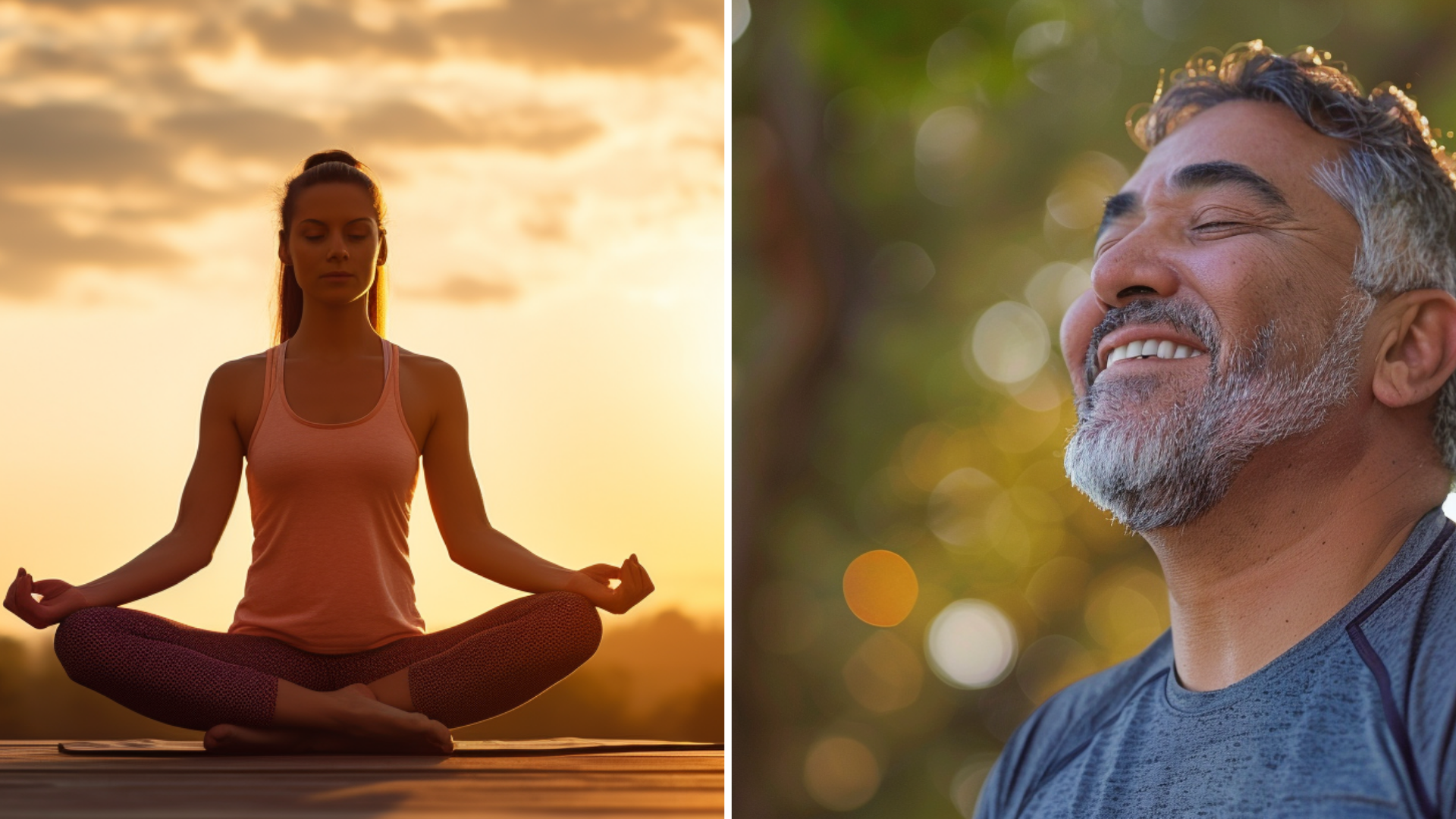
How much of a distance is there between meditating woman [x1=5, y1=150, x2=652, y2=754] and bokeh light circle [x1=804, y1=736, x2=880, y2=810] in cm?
68

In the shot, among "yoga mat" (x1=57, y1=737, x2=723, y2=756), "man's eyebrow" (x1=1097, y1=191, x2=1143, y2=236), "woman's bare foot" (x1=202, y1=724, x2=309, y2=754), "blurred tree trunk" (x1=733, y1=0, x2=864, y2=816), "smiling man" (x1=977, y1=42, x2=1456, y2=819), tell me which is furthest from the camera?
"blurred tree trunk" (x1=733, y1=0, x2=864, y2=816)

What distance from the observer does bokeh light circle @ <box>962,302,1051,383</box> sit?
7.66ft

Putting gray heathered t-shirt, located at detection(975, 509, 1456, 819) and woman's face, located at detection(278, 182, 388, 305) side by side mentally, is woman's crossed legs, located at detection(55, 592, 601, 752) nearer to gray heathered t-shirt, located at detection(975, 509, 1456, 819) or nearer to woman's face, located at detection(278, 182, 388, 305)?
woman's face, located at detection(278, 182, 388, 305)

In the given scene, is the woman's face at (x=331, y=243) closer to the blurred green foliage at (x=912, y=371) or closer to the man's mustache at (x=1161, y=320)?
the blurred green foliage at (x=912, y=371)

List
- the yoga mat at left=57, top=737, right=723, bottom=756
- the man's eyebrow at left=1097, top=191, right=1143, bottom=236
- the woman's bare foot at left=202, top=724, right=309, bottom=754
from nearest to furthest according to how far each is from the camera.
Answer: the man's eyebrow at left=1097, top=191, right=1143, bottom=236 < the woman's bare foot at left=202, top=724, right=309, bottom=754 < the yoga mat at left=57, top=737, right=723, bottom=756

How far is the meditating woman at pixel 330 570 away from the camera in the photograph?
1.73m

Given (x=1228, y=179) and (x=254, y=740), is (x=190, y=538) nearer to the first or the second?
(x=254, y=740)

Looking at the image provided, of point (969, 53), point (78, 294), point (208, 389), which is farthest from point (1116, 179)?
point (78, 294)

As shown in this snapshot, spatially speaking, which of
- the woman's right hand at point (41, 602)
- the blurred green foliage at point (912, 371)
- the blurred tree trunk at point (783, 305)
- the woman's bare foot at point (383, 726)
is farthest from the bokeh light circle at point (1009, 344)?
the woman's right hand at point (41, 602)

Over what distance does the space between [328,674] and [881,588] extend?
1.06 meters

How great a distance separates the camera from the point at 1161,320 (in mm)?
1516

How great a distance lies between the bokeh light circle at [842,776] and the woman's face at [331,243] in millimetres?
1237

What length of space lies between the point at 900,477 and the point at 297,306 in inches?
46.1

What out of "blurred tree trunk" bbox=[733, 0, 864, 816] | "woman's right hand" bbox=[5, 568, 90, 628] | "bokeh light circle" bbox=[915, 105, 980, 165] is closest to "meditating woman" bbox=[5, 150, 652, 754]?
"woman's right hand" bbox=[5, 568, 90, 628]
